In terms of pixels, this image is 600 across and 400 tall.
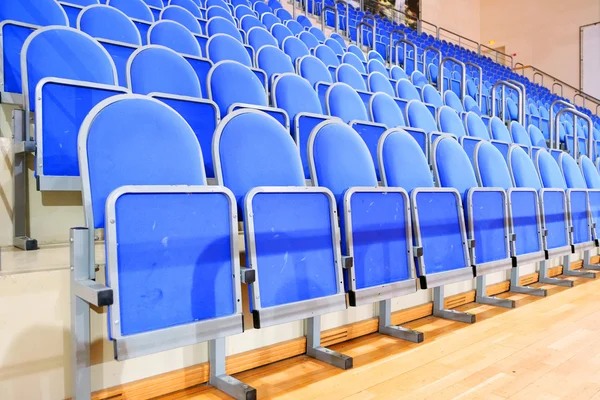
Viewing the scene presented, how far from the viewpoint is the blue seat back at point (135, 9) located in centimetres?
101

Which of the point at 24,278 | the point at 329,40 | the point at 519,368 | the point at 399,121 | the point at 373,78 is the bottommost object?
the point at 519,368

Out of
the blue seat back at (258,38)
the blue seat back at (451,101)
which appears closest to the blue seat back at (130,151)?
the blue seat back at (258,38)

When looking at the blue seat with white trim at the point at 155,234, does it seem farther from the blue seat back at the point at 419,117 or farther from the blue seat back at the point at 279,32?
the blue seat back at the point at 279,32

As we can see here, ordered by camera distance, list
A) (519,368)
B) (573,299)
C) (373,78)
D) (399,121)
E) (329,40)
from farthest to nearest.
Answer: (329,40)
(373,78)
(399,121)
(573,299)
(519,368)

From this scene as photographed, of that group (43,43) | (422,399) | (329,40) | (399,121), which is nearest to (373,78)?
(399,121)

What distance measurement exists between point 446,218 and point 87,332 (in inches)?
16.0

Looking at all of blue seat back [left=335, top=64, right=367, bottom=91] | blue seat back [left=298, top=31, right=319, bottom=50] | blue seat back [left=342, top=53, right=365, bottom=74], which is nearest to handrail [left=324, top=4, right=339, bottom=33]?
blue seat back [left=298, top=31, right=319, bottom=50]

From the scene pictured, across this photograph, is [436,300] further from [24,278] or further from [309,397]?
[24,278]

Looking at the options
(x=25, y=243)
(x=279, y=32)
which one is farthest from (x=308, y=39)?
(x=25, y=243)

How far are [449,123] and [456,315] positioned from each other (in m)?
0.55

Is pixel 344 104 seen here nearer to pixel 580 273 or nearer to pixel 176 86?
pixel 176 86

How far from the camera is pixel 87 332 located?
331 millimetres

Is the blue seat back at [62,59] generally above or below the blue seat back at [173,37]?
below

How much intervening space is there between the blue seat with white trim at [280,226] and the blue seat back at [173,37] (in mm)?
464
